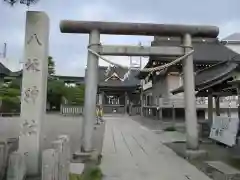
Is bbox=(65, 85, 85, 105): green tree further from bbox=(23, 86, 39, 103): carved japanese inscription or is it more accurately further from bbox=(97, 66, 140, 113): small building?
bbox=(23, 86, 39, 103): carved japanese inscription

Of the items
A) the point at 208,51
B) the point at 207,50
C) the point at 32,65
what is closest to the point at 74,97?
the point at 207,50

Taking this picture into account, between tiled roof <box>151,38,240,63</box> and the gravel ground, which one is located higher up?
tiled roof <box>151,38,240,63</box>

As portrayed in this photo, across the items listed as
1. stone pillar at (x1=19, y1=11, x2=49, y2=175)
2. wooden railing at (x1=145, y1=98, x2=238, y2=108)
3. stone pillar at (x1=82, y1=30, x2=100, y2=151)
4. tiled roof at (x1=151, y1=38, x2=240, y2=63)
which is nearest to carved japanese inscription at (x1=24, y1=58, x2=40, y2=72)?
stone pillar at (x1=19, y1=11, x2=49, y2=175)

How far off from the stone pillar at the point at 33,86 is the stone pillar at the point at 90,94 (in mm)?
2285

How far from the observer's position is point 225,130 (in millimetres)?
11766

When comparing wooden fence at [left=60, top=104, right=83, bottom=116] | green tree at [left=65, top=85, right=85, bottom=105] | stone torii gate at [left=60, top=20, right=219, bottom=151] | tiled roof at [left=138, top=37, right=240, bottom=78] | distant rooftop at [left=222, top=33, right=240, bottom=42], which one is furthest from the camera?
A: distant rooftop at [left=222, top=33, right=240, bottom=42]

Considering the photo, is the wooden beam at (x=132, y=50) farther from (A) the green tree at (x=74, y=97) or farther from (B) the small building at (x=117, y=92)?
(B) the small building at (x=117, y=92)

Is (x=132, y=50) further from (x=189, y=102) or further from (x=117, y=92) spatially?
(x=117, y=92)

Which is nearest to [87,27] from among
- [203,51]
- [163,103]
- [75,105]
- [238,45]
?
[163,103]

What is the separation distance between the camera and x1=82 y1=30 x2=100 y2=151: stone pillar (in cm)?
916

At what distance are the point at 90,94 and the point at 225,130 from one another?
5.69 m

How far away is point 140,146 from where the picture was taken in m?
12.2

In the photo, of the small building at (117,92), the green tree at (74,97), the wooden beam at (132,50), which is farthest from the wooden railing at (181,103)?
the wooden beam at (132,50)

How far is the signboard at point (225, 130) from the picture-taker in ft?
35.4
